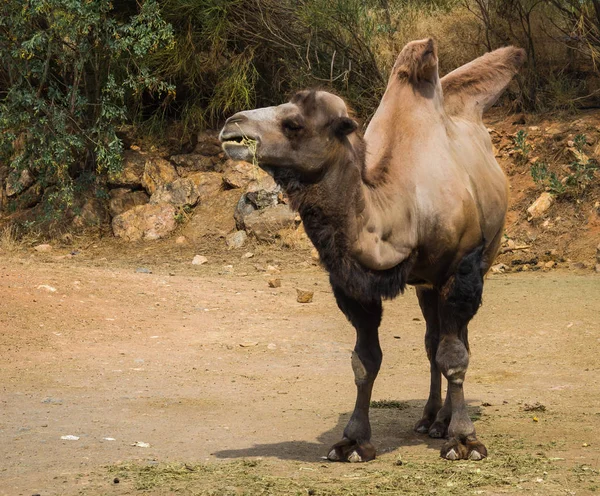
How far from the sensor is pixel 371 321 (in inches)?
213

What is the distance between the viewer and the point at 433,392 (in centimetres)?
622

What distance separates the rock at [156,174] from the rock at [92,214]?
0.74 m

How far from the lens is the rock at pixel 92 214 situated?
15477 millimetres

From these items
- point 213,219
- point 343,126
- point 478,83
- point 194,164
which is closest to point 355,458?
point 343,126

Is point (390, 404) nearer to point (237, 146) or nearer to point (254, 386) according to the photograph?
point (254, 386)

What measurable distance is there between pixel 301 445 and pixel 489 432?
115 cm

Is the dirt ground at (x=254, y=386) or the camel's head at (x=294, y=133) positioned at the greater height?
the camel's head at (x=294, y=133)

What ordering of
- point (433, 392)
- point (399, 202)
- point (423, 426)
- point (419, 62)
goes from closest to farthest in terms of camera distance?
point (399, 202)
point (419, 62)
point (423, 426)
point (433, 392)

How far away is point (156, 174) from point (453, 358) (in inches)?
426

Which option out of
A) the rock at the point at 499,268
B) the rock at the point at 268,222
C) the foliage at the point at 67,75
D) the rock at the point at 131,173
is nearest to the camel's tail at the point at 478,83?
the rock at the point at 499,268

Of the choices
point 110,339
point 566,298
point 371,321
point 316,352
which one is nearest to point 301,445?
point 371,321

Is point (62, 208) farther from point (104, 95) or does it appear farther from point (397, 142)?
point (397, 142)

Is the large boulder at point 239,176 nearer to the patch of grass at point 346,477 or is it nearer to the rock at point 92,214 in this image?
the rock at point 92,214

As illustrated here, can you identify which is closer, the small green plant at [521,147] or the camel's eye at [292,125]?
the camel's eye at [292,125]
